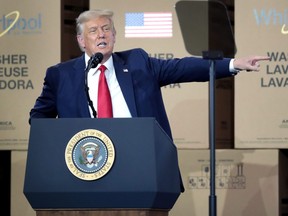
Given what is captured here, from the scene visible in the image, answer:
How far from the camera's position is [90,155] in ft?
8.16

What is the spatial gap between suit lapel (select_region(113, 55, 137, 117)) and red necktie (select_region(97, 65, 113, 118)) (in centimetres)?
6

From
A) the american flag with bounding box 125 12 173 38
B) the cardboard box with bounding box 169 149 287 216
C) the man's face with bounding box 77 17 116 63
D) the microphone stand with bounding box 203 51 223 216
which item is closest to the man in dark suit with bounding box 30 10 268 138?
the man's face with bounding box 77 17 116 63

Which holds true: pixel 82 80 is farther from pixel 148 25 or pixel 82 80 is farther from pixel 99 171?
pixel 99 171

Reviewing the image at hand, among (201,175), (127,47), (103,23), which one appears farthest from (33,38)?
(201,175)

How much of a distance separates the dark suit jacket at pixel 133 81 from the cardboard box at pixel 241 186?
0.61 meters

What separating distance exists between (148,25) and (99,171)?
56.2 inches

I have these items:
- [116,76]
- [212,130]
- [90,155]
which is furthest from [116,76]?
[90,155]

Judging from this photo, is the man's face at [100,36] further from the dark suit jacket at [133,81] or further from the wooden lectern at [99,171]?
the wooden lectern at [99,171]

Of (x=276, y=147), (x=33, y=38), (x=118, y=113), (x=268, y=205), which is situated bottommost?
(x=268, y=205)

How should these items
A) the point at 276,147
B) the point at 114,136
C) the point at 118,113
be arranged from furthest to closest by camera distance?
the point at 276,147
the point at 118,113
the point at 114,136

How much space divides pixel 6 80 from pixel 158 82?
89 cm

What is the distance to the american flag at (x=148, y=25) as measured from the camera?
12.4 ft

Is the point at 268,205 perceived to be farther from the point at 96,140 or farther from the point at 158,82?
the point at 96,140

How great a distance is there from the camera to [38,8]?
3.86 m
